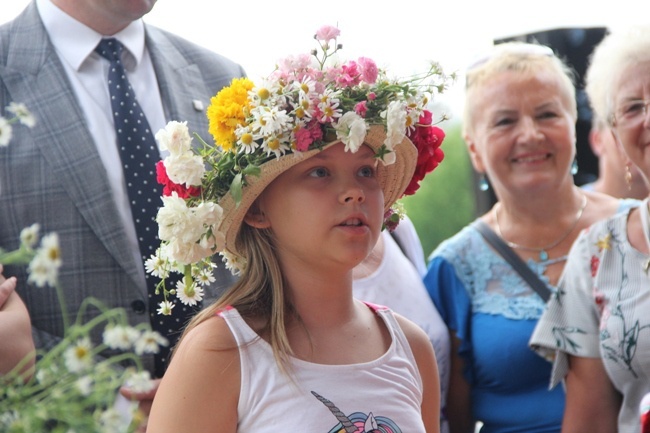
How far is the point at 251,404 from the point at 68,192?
996mm

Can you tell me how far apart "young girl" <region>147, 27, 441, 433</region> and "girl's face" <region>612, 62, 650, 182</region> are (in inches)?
37.3

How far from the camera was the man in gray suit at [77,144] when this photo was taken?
8.59ft

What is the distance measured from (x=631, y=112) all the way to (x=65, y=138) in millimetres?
1813

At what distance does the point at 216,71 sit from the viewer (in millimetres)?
3170

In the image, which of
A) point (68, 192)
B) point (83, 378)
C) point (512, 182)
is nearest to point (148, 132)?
point (68, 192)

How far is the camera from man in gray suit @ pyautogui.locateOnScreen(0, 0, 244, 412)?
8.59ft

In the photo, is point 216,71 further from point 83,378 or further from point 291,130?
point 83,378

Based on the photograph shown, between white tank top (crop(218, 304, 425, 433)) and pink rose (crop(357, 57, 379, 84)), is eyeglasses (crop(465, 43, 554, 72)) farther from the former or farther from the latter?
white tank top (crop(218, 304, 425, 433))

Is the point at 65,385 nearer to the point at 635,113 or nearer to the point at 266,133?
the point at 266,133

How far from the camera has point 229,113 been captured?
2049mm

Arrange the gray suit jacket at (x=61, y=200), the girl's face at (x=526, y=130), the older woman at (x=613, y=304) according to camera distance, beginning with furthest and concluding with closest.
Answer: the girl's face at (x=526, y=130), the older woman at (x=613, y=304), the gray suit jacket at (x=61, y=200)

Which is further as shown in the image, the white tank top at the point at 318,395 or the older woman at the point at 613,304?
the older woman at the point at 613,304

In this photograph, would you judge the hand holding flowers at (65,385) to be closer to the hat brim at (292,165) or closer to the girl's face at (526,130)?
the hat brim at (292,165)

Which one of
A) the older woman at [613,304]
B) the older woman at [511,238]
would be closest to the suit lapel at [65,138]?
the older woman at [511,238]
